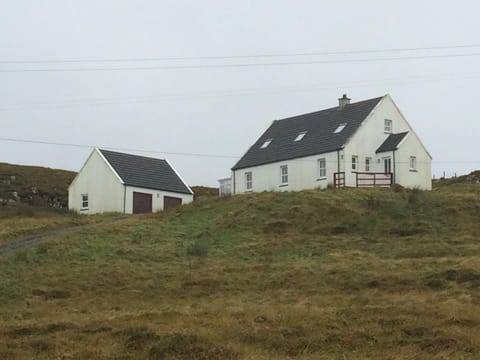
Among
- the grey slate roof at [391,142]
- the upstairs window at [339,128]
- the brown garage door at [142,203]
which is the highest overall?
the upstairs window at [339,128]

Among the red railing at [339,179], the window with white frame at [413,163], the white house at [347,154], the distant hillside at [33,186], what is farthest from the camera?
the distant hillside at [33,186]

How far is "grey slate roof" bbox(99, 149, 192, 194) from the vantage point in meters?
54.2

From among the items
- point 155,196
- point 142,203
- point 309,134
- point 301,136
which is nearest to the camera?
point 309,134

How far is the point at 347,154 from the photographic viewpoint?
47.2 metres

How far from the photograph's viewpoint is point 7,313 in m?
20.0

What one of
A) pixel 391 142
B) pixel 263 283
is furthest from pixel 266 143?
pixel 263 283

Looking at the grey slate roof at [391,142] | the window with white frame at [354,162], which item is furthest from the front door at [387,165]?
the window with white frame at [354,162]

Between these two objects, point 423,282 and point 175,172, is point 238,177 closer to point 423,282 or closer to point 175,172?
point 175,172

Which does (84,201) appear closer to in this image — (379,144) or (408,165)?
(379,144)

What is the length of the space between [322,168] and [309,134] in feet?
12.9

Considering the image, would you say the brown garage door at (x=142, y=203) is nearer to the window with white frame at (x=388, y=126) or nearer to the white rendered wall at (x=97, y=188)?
the white rendered wall at (x=97, y=188)

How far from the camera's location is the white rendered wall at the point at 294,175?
4772 cm

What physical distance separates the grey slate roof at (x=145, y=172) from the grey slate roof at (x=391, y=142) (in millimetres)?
15866

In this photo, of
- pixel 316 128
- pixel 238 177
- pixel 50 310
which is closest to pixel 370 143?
pixel 316 128
